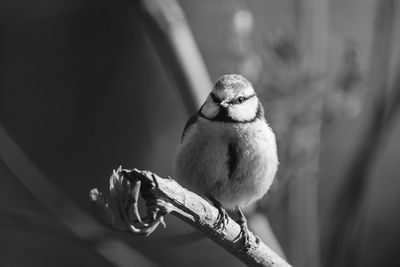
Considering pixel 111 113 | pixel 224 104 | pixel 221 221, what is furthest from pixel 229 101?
pixel 111 113

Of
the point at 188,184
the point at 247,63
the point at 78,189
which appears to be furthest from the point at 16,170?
the point at 78,189

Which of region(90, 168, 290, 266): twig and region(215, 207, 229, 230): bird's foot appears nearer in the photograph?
region(90, 168, 290, 266): twig

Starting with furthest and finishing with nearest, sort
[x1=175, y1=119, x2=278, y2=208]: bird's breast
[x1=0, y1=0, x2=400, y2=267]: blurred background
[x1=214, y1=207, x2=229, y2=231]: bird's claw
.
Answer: [x1=0, y1=0, x2=400, y2=267]: blurred background, [x1=175, y1=119, x2=278, y2=208]: bird's breast, [x1=214, y1=207, x2=229, y2=231]: bird's claw

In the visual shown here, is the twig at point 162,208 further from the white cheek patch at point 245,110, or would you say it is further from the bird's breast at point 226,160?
the white cheek patch at point 245,110

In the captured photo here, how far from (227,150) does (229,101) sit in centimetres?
21

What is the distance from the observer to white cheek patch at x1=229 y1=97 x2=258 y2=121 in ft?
9.41

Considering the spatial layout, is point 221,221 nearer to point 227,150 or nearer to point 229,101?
point 227,150

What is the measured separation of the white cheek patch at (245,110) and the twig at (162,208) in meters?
0.62

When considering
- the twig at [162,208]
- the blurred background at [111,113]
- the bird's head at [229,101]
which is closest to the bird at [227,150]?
the bird's head at [229,101]

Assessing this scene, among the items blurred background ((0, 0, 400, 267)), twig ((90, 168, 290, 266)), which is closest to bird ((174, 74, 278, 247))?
twig ((90, 168, 290, 266))

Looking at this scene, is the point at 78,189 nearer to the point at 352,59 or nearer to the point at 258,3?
the point at 258,3

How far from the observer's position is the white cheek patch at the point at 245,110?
113 inches

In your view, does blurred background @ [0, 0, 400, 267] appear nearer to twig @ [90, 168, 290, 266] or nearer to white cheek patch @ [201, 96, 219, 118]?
white cheek patch @ [201, 96, 219, 118]

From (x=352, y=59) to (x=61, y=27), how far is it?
11.4 feet
